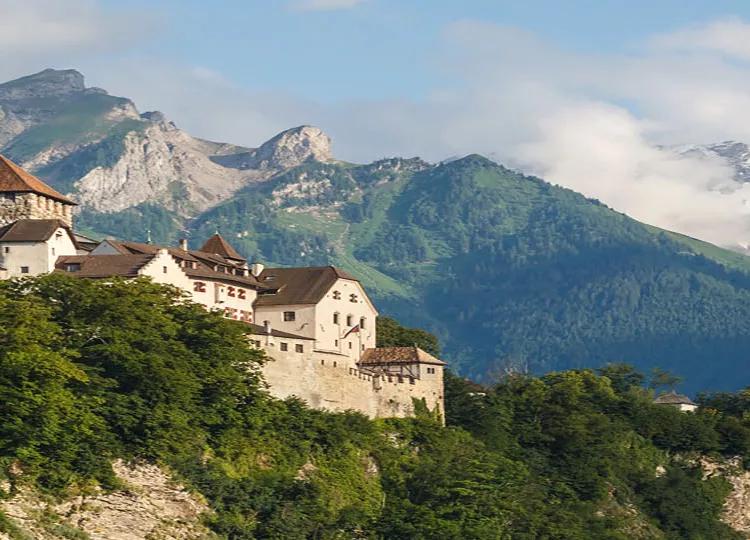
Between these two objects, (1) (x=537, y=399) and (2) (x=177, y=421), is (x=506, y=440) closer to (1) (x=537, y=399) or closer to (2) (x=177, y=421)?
(1) (x=537, y=399)

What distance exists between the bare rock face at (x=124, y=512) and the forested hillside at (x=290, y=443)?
741mm

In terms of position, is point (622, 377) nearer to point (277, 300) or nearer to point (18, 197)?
point (277, 300)

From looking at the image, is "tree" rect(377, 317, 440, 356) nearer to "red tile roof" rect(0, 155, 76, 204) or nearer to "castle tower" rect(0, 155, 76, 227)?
"castle tower" rect(0, 155, 76, 227)

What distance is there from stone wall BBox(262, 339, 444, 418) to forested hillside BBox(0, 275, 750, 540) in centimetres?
128

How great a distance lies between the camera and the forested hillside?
314 ft

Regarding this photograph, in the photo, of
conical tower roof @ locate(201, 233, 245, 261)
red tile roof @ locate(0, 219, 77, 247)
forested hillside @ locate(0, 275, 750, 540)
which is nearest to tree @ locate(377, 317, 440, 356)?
forested hillside @ locate(0, 275, 750, 540)

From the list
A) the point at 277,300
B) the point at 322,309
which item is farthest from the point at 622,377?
the point at 277,300

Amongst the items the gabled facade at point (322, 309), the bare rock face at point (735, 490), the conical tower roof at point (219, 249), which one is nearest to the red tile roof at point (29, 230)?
the gabled facade at point (322, 309)

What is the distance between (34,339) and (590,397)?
6607 cm

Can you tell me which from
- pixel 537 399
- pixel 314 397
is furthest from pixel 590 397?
pixel 314 397

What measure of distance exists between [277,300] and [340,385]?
12142 mm

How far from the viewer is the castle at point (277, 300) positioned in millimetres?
119062

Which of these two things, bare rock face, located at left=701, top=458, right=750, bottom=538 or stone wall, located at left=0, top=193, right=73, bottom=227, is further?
bare rock face, located at left=701, top=458, right=750, bottom=538

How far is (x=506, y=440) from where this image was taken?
447 ft
